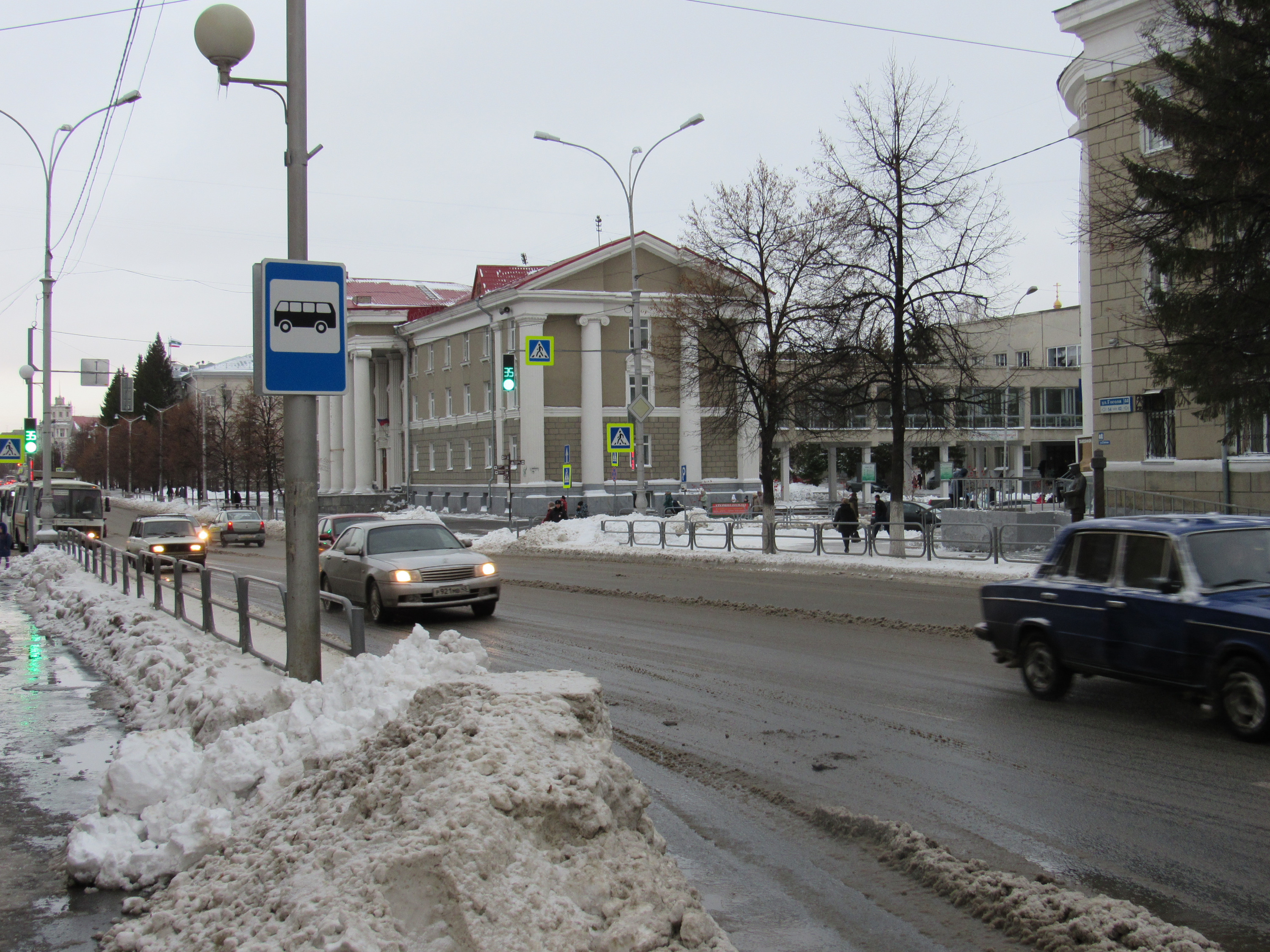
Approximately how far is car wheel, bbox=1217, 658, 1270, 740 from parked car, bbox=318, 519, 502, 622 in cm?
1033

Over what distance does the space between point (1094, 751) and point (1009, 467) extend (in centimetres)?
6419

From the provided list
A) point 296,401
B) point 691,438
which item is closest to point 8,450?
point 296,401

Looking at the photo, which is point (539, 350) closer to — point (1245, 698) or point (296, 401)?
point (296, 401)

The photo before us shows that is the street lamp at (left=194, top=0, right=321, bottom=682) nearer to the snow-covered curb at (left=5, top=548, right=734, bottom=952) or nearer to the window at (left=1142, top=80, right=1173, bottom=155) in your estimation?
the snow-covered curb at (left=5, top=548, right=734, bottom=952)

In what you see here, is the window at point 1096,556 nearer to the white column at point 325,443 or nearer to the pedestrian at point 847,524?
the pedestrian at point 847,524

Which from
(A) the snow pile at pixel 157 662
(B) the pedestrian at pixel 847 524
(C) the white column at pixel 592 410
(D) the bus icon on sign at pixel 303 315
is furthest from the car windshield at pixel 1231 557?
(C) the white column at pixel 592 410

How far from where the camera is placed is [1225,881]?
4.85m

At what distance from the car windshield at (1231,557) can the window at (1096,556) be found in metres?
0.70

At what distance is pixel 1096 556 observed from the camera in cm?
889

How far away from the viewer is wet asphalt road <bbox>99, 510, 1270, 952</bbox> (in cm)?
472

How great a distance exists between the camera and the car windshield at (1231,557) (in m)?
7.83

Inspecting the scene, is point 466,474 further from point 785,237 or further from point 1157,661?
point 1157,661

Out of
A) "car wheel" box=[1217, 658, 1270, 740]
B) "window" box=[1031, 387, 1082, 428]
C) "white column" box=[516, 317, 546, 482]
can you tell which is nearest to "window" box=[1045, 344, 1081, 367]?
"window" box=[1031, 387, 1082, 428]

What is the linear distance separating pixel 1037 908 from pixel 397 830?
2.60 metres
